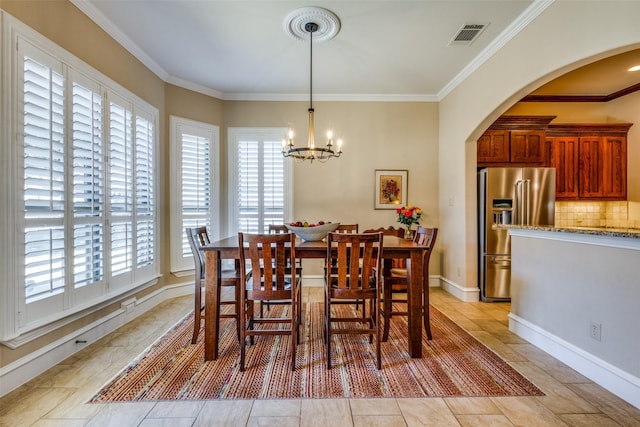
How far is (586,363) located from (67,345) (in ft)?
13.2

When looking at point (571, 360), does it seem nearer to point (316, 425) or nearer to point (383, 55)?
point (316, 425)

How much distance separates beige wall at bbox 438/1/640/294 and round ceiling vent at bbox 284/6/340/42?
1822 mm

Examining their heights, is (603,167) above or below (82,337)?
above

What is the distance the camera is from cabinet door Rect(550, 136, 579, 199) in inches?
164

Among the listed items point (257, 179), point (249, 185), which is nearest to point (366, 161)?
point (257, 179)

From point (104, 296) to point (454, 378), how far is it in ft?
10.2

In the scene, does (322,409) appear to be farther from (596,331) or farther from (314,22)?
(314,22)

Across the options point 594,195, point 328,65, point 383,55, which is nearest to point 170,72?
point 328,65

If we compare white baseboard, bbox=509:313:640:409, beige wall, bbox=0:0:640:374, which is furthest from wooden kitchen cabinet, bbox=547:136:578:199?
white baseboard, bbox=509:313:640:409

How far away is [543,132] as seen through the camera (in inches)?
153

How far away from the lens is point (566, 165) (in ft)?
13.7

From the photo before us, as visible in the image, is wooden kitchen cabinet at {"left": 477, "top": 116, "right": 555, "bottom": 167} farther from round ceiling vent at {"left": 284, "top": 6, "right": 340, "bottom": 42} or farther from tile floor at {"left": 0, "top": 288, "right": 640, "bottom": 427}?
tile floor at {"left": 0, "top": 288, "right": 640, "bottom": 427}

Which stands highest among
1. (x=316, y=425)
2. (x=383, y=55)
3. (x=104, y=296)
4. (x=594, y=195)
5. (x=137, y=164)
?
(x=383, y=55)

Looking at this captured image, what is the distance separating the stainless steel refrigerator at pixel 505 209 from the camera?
144 inches
